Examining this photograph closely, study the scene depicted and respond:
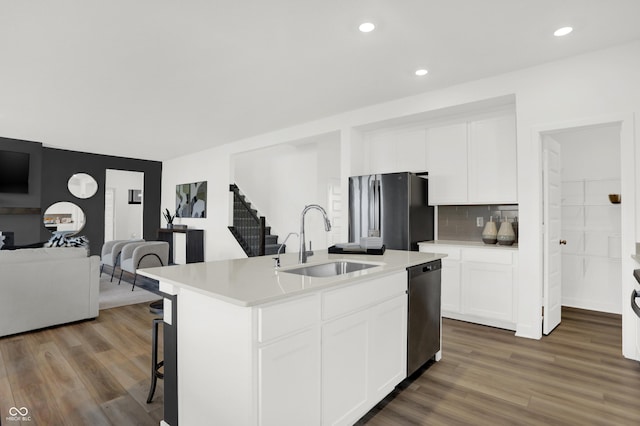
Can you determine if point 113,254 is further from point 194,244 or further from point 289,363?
point 289,363

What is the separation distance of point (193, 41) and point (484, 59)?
8.66 feet

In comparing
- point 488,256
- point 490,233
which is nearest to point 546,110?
point 490,233

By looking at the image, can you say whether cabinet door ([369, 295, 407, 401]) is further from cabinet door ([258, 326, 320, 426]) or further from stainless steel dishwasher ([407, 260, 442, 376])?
cabinet door ([258, 326, 320, 426])

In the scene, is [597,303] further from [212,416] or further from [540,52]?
[212,416]

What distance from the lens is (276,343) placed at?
4.85 ft

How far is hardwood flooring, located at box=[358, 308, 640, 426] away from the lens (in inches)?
81.3

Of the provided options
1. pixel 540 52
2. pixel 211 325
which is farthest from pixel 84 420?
pixel 540 52

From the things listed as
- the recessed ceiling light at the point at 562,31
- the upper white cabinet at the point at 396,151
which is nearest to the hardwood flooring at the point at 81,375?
the upper white cabinet at the point at 396,151

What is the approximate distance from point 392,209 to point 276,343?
2.96m

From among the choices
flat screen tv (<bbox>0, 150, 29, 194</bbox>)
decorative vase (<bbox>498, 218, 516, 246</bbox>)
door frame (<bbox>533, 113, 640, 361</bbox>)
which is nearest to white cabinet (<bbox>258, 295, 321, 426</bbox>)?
door frame (<bbox>533, 113, 640, 361</bbox>)

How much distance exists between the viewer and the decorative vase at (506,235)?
3.84m

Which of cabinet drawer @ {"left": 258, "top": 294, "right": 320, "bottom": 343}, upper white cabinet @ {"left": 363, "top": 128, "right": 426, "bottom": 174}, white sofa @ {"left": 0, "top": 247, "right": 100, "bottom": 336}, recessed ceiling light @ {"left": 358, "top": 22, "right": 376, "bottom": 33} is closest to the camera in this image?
cabinet drawer @ {"left": 258, "top": 294, "right": 320, "bottom": 343}

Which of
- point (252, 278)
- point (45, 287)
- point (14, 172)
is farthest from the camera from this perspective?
point (14, 172)

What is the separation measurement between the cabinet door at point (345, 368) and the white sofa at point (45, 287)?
3.35 meters
